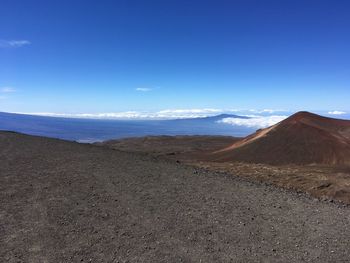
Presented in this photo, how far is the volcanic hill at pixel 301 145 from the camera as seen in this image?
22.9m

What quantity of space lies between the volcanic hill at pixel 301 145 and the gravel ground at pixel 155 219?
11.0m

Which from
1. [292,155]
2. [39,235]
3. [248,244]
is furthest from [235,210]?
[292,155]

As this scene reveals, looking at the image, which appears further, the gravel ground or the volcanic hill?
the volcanic hill

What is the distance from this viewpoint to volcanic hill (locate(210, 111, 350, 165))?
2286cm

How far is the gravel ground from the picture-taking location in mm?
6930

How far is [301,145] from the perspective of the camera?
24.8 metres

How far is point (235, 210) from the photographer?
9.66 meters

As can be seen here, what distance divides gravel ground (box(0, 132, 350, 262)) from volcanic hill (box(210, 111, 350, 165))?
36.1 feet

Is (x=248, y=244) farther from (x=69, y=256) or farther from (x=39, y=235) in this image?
(x=39, y=235)

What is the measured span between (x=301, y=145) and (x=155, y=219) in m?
18.4

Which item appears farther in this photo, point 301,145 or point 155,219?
point 301,145

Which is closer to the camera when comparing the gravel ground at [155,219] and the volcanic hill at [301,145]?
the gravel ground at [155,219]

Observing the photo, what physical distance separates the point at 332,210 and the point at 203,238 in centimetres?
465

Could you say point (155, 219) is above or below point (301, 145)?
below
